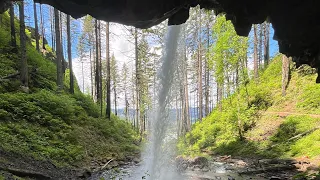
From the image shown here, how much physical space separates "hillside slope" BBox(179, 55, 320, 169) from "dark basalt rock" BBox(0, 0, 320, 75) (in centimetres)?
542

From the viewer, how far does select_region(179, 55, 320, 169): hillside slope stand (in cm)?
1418

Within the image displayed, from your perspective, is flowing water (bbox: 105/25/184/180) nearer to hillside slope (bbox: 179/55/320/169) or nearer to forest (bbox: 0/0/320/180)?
forest (bbox: 0/0/320/180)

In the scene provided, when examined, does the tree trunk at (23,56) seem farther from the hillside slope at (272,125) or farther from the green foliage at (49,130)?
the hillside slope at (272,125)

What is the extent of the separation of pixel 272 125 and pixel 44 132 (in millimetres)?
13490

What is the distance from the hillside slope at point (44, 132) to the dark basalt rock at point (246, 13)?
16.1 ft

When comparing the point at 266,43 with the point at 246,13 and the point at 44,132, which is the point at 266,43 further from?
the point at 44,132

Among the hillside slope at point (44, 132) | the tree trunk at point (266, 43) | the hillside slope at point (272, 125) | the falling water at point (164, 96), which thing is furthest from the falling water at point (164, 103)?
the tree trunk at point (266, 43)

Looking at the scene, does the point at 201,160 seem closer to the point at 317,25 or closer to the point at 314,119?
the point at 314,119

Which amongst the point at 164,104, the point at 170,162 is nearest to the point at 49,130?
the point at 164,104

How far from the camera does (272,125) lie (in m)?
17.3

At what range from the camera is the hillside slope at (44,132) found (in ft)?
29.5

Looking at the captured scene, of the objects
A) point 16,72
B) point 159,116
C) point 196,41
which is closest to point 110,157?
point 159,116

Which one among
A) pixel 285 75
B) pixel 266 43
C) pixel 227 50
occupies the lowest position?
pixel 285 75

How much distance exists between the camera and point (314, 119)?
14.7 meters
